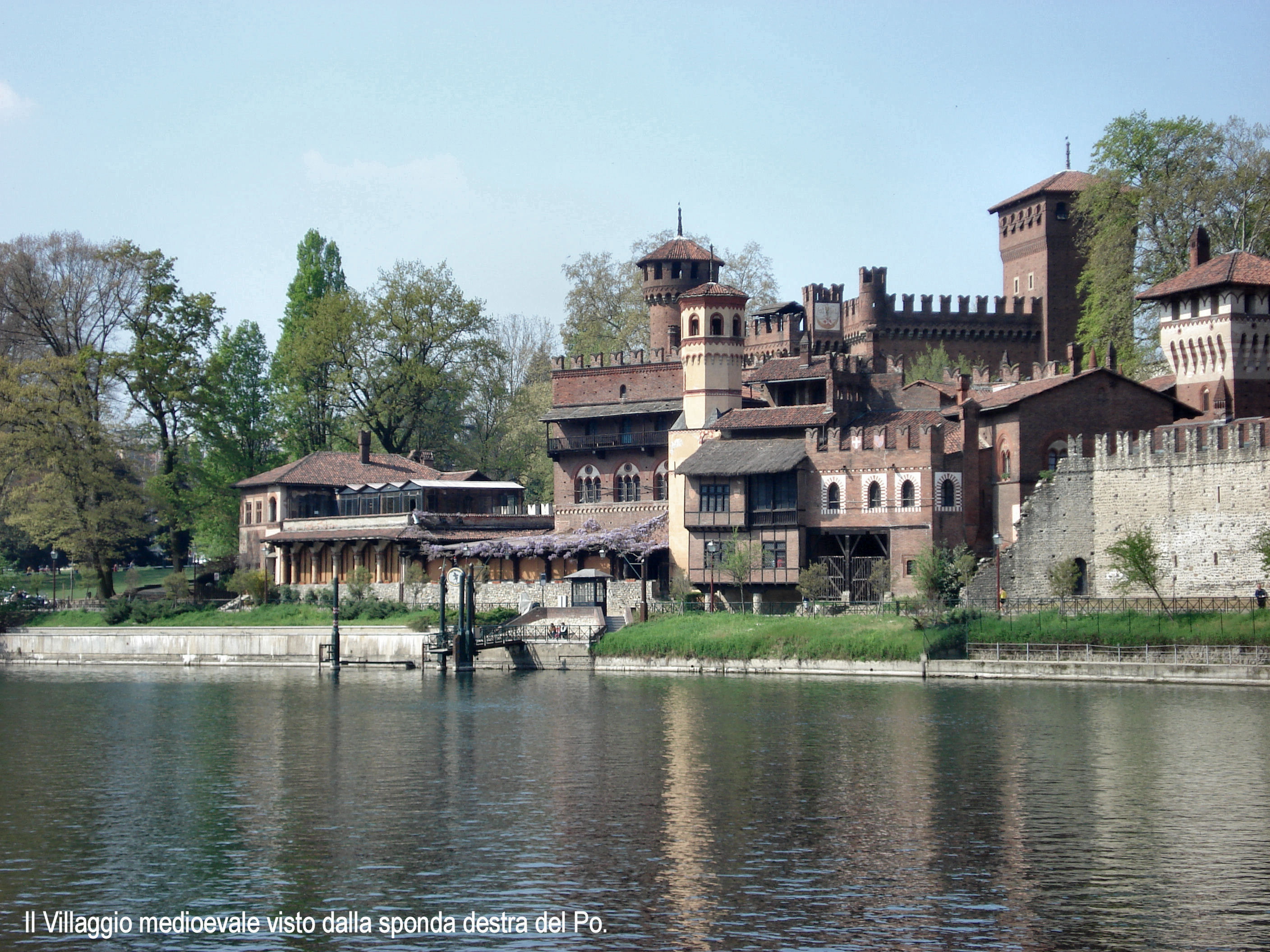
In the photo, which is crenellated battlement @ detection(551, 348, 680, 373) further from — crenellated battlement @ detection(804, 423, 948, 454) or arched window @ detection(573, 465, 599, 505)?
crenellated battlement @ detection(804, 423, 948, 454)

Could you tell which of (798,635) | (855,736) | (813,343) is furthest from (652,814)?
(813,343)

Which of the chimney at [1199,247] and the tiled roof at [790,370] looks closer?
the chimney at [1199,247]

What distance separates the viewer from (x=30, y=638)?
2584 inches

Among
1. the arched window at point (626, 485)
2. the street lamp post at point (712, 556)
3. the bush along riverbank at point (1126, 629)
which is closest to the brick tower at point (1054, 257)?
the arched window at point (626, 485)

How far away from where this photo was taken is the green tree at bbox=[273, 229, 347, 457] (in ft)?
254

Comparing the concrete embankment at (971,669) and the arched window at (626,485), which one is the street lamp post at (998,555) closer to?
the concrete embankment at (971,669)

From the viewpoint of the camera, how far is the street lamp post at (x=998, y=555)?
51.9m

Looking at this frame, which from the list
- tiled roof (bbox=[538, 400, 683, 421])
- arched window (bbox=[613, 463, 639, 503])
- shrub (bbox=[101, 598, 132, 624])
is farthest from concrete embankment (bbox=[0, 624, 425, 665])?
tiled roof (bbox=[538, 400, 683, 421])

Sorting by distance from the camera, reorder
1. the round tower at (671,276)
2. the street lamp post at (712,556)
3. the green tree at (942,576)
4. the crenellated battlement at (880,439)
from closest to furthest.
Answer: the green tree at (942,576) < the crenellated battlement at (880,439) < the street lamp post at (712,556) < the round tower at (671,276)

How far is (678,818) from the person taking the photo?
2795 cm

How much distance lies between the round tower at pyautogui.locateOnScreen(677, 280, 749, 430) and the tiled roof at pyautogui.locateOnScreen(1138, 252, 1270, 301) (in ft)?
54.7

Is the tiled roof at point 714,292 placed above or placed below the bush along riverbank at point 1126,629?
above

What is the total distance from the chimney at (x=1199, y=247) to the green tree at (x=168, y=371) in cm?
4111

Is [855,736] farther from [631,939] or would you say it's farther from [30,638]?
[30,638]
